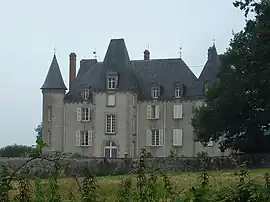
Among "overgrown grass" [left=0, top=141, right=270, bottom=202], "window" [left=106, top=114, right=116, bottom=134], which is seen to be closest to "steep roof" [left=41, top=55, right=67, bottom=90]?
"window" [left=106, top=114, right=116, bottom=134]

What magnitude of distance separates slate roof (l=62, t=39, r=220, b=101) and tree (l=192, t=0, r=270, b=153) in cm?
1630

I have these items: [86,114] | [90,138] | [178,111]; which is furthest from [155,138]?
[86,114]

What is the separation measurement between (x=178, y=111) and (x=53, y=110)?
11.8m

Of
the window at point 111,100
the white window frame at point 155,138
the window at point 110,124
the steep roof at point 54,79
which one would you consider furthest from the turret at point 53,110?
the white window frame at point 155,138

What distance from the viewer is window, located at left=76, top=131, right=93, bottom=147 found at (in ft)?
191

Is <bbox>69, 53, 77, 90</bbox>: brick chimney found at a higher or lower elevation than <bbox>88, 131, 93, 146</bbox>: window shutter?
A: higher

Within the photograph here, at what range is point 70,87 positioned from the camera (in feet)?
200

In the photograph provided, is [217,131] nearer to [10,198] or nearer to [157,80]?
[157,80]

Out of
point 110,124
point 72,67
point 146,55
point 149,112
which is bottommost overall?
point 110,124

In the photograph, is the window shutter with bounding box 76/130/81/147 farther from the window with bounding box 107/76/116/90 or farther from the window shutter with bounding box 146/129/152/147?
the window shutter with bounding box 146/129/152/147

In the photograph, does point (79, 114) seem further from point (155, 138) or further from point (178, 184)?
point (178, 184)

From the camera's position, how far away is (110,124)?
5734cm

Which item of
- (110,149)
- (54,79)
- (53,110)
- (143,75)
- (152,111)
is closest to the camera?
(110,149)

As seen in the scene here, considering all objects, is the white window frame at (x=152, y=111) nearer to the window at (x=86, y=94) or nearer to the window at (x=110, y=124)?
the window at (x=110, y=124)
